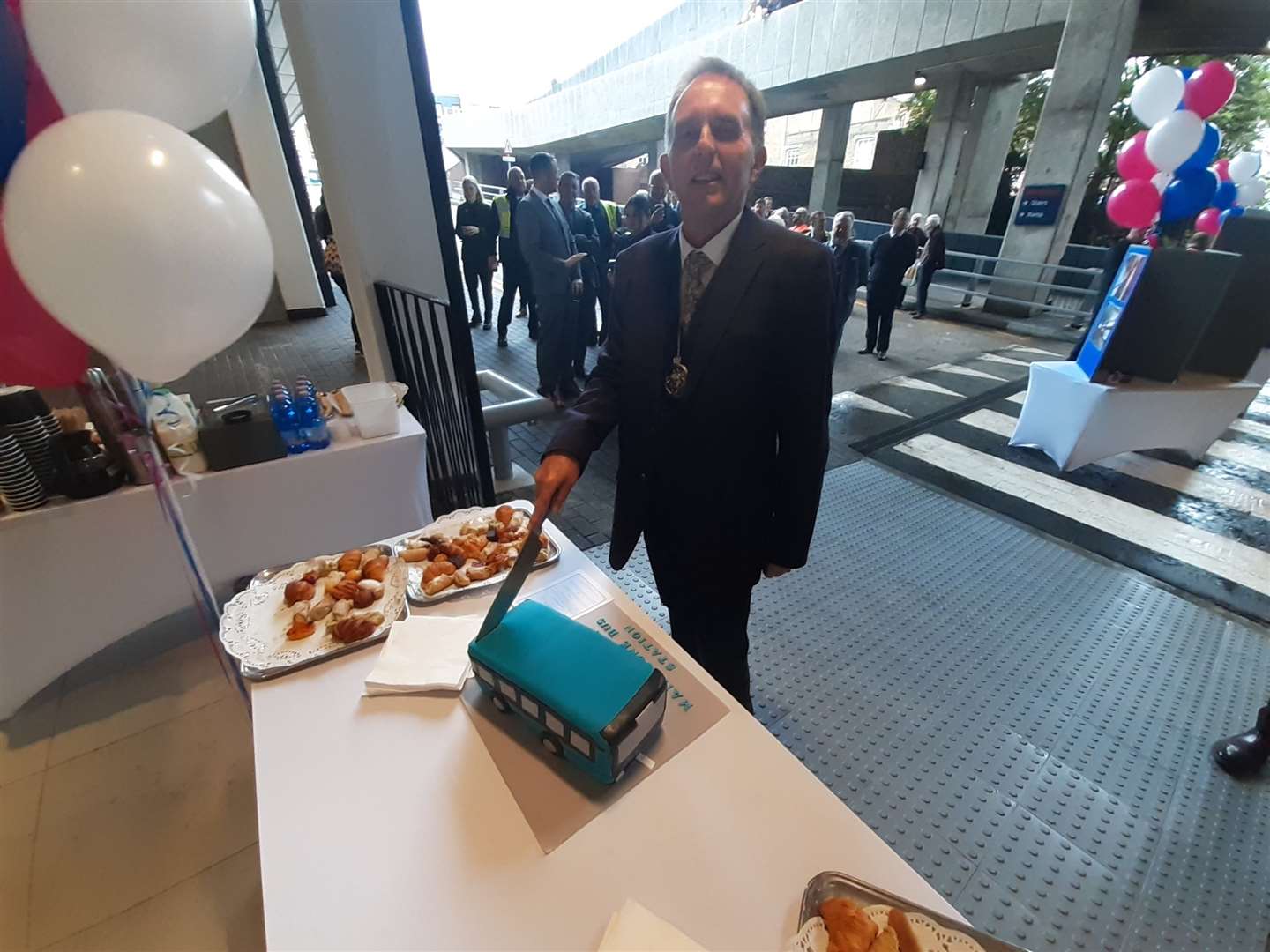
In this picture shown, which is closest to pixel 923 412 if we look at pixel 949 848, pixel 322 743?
pixel 949 848

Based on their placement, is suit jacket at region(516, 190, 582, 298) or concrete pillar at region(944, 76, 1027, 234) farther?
concrete pillar at region(944, 76, 1027, 234)

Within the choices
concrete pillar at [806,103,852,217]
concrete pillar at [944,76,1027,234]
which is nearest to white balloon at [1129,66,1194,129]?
concrete pillar at [944,76,1027,234]

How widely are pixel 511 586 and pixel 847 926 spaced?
59cm

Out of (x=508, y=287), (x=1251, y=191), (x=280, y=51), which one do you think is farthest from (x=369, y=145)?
(x=280, y=51)

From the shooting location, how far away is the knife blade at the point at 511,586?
2.64 ft

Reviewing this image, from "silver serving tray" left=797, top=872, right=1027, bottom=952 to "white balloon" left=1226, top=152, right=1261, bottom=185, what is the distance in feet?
21.8

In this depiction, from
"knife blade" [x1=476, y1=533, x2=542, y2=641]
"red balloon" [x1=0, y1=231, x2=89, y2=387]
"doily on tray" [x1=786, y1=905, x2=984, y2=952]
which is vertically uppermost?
"red balloon" [x1=0, y1=231, x2=89, y2=387]

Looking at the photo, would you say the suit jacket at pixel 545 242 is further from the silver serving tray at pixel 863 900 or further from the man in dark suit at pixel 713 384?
the silver serving tray at pixel 863 900

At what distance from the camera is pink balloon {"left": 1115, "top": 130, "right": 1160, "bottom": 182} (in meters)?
3.43

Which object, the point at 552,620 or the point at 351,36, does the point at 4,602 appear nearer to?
the point at 552,620

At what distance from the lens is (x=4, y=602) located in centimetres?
148

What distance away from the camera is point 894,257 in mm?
5105

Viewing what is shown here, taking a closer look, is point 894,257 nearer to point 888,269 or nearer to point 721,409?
point 888,269

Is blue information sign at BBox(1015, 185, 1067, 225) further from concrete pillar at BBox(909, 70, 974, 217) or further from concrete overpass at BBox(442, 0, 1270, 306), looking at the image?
concrete pillar at BBox(909, 70, 974, 217)
